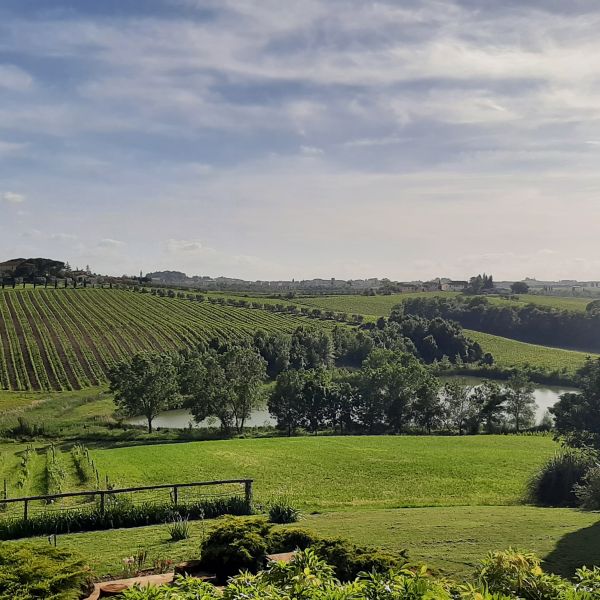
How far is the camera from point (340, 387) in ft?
204

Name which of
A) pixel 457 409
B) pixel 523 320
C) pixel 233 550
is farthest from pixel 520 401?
pixel 523 320

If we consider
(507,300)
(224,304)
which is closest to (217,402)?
(224,304)

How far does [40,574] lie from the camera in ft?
27.5

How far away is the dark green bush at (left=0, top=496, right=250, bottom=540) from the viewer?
1552cm

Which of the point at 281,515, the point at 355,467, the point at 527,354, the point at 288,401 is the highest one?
the point at 281,515

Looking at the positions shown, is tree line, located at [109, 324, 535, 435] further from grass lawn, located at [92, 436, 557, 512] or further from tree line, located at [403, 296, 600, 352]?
tree line, located at [403, 296, 600, 352]

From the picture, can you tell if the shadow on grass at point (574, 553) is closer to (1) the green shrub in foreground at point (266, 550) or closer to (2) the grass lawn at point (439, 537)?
(2) the grass lawn at point (439, 537)

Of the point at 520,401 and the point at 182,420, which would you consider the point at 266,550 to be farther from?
the point at 182,420

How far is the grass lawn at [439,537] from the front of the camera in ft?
36.7

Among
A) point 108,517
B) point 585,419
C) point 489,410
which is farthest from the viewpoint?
point 489,410

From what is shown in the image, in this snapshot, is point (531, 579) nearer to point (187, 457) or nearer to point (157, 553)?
point (157, 553)

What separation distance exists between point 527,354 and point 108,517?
4145 inches

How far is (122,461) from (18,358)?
48.8 meters

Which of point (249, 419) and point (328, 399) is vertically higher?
point (328, 399)
